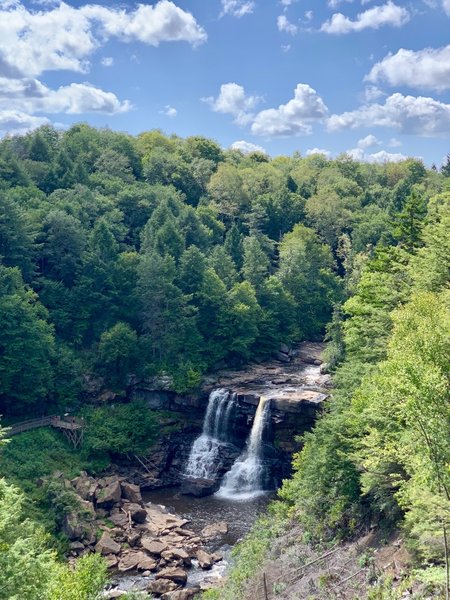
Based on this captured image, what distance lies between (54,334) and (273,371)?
69.2ft

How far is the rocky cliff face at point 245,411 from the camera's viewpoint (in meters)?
47.4

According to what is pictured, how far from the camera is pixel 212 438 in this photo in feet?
166

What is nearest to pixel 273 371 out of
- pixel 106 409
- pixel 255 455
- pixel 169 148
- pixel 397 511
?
pixel 255 455

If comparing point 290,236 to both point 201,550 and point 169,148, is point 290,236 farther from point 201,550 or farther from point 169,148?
point 201,550

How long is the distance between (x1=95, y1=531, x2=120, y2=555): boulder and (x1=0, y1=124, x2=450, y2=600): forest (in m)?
3.52

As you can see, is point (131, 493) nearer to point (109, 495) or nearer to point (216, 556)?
point (109, 495)

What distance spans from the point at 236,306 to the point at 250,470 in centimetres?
1707

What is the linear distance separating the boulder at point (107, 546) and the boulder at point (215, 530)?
18.9 ft

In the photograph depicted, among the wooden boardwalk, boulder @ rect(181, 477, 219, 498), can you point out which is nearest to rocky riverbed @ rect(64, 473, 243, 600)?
boulder @ rect(181, 477, 219, 498)

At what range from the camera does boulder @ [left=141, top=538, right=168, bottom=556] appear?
35.8 metres

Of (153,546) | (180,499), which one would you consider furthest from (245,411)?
(153,546)

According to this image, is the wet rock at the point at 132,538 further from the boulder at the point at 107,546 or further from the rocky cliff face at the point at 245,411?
the rocky cliff face at the point at 245,411

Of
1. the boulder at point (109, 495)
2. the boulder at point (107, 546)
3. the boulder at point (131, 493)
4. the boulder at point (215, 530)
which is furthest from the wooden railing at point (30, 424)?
the boulder at point (215, 530)

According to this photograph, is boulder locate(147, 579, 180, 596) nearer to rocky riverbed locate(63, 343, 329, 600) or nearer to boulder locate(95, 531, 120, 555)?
rocky riverbed locate(63, 343, 329, 600)
